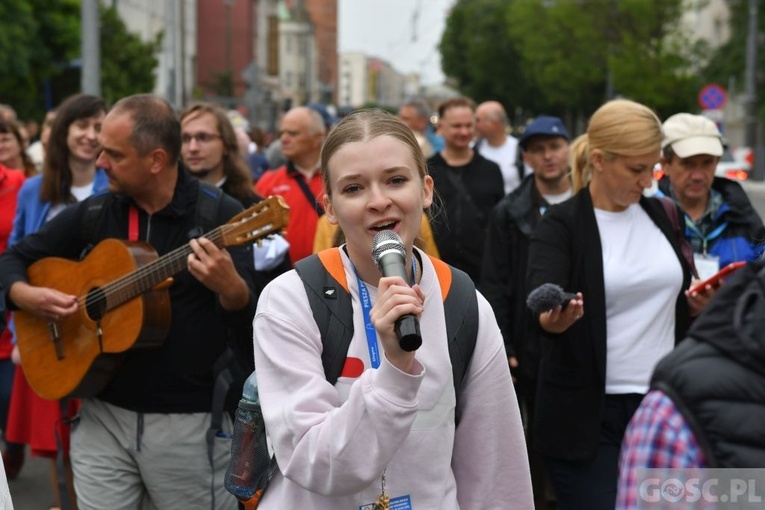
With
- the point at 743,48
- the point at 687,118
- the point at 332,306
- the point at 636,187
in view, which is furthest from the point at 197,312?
the point at 743,48

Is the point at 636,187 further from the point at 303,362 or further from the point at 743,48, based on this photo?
the point at 743,48

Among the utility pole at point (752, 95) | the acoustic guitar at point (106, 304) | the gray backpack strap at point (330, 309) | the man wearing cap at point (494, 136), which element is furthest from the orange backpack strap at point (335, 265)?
the utility pole at point (752, 95)

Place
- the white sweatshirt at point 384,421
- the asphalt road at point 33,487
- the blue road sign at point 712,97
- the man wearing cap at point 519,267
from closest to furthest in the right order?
the white sweatshirt at point 384,421, the man wearing cap at point 519,267, the asphalt road at point 33,487, the blue road sign at point 712,97

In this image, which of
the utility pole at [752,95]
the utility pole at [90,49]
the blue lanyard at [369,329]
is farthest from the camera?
the utility pole at [752,95]

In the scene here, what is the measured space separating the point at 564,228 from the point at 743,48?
133 feet

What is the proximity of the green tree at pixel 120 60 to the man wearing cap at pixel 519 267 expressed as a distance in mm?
30714

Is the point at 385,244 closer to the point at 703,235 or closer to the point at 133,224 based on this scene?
the point at 133,224

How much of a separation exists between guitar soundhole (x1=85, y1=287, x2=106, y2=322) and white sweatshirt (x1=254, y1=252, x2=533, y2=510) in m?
2.07

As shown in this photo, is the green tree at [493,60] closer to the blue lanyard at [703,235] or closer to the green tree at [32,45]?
the green tree at [32,45]

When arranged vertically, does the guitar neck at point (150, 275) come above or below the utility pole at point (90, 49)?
below

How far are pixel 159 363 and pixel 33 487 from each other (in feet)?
11.0

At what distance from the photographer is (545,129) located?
727cm

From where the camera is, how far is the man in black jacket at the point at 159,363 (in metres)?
4.50

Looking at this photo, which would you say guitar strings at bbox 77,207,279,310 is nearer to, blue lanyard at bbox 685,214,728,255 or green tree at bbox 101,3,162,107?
blue lanyard at bbox 685,214,728,255
